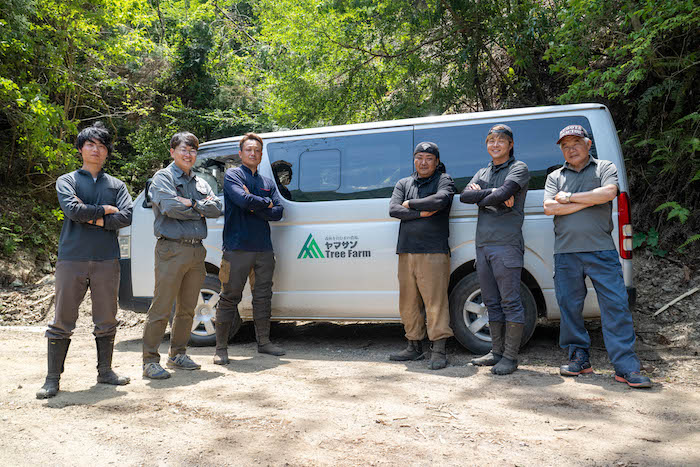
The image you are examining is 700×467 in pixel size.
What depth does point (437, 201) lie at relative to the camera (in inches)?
181

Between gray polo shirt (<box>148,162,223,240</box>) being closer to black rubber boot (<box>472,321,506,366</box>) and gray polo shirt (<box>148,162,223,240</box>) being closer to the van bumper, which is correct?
the van bumper

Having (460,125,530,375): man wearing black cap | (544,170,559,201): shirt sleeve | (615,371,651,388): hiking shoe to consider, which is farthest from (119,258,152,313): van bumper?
(615,371,651,388): hiking shoe

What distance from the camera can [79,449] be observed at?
9.50 feet

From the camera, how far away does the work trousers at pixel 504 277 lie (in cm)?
441

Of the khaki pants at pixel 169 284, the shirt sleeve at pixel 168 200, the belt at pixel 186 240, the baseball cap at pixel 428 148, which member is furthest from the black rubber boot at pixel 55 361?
the baseball cap at pixel 428 148

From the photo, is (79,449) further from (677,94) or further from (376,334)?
(677,94)

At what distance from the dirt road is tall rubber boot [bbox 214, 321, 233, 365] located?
0.41ft

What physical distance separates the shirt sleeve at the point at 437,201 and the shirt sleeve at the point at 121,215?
7.47ft

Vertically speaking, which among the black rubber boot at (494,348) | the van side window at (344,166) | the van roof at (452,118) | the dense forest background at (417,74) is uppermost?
the dense forest background at (417,74)

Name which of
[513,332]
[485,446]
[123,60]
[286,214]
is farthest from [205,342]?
[123,60]

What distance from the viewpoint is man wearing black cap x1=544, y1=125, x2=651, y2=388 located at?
13.5 ft

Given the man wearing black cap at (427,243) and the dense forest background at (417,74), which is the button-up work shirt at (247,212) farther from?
the dense forest background at (417,74)

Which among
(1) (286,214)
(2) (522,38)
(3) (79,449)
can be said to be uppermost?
(2) (522,38)

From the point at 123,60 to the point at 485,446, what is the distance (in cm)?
1177
